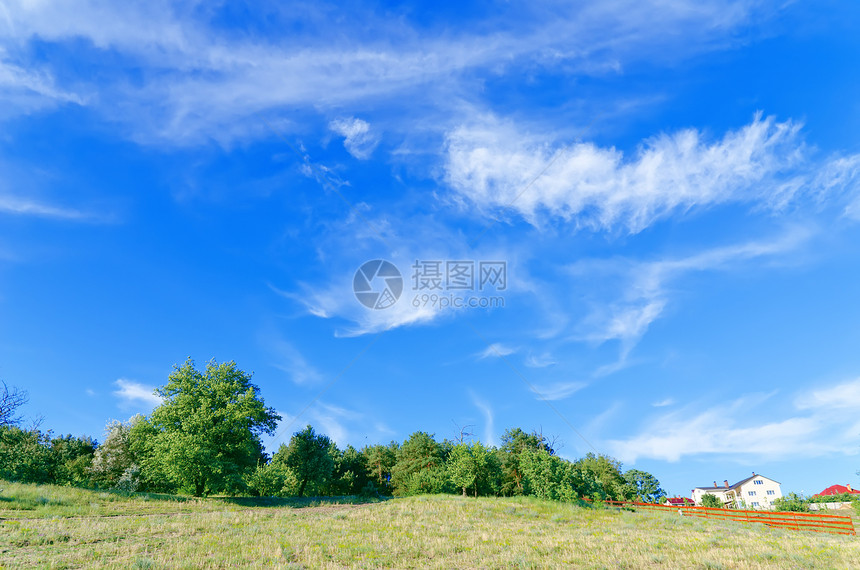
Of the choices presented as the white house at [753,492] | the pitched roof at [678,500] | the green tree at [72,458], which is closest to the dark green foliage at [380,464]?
the green tree at [72,458]

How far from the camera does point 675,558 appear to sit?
18.1 meters

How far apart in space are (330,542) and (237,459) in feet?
85.3

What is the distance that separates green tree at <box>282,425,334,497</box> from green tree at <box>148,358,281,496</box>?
1328 cm

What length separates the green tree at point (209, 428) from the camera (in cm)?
3803

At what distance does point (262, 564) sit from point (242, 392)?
31.8m

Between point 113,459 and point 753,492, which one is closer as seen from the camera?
point 113,459

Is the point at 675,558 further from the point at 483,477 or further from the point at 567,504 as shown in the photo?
the point at 483,477

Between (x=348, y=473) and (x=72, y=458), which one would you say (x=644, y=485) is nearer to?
(x=348, y=473)

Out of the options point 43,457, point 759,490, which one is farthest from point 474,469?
point 759,490

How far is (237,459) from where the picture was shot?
4138cm

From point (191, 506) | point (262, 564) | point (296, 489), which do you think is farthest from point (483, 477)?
Answer: point (262, 564)

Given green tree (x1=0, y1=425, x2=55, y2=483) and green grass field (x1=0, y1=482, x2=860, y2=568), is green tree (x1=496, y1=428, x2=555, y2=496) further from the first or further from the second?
green tree (x1=0, y1=425, x2=55, y2=483)

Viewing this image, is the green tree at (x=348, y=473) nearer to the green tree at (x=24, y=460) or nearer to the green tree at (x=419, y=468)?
the green tree at (x=419, y=468)

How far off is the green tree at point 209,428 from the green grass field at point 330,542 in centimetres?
633
